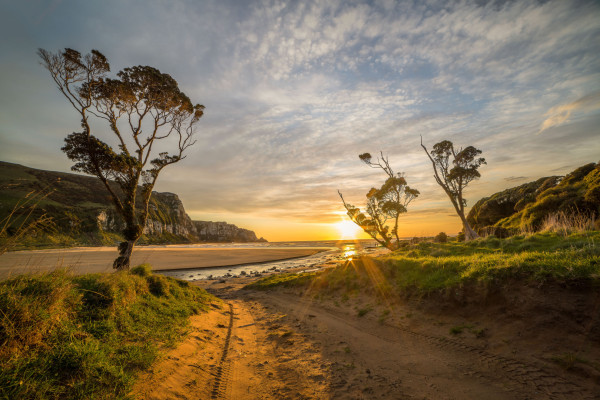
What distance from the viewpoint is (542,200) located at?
69.7 feet

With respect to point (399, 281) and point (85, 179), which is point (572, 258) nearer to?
point (399, 281)

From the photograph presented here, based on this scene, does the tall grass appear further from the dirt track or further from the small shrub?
the small shrub

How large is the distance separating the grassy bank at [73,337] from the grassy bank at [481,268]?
9.53 metres

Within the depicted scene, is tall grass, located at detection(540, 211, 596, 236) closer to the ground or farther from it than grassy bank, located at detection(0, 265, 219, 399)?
farther from it

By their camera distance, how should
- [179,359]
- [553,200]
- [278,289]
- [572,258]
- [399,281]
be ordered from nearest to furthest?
[179,359], [572,258], [399,281], [278,289], [553,200]

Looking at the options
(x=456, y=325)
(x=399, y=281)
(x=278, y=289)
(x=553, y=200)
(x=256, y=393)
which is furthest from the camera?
(x=553, y=200)

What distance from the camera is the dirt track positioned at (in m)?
4.87

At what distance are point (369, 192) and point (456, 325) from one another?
1177 inches

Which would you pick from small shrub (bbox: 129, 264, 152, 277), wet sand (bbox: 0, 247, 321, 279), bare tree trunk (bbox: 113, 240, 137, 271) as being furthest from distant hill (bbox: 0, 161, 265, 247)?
small shrub (bbox: 129, 264, 152, 277)

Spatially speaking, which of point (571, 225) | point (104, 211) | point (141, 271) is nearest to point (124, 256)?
point (141, 271)

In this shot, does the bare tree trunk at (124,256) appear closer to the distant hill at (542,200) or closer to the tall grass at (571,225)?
the tall grass at (571,225)

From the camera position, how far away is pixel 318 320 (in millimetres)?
10641

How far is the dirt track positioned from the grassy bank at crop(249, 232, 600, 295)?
6.68ft

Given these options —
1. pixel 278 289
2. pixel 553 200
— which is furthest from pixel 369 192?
pixel 278 289
